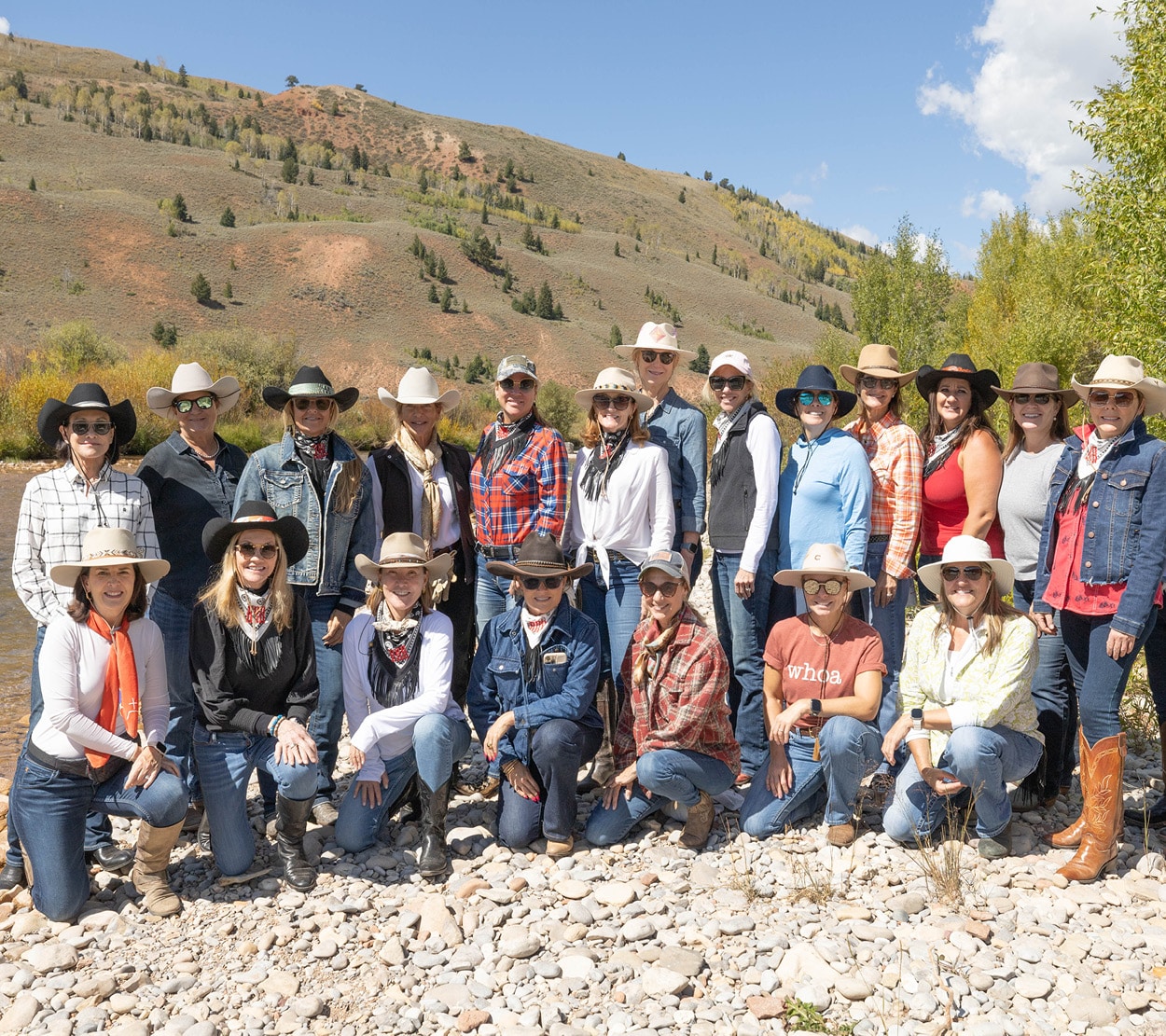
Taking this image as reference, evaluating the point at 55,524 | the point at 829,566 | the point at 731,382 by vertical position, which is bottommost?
the point at 829,566

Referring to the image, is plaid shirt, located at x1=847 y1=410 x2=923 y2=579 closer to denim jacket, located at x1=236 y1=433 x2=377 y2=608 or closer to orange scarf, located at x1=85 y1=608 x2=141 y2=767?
denim jacket, located at x1=236 y1=433 x2=377 y2=608

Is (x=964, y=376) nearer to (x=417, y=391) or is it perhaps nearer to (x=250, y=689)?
(x=417, y=391)

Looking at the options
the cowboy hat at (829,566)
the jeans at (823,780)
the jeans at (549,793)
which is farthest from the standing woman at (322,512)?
the cowboy hat at (829,566)

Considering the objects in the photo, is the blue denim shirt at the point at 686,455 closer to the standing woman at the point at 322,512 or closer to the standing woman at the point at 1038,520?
the standing woman at the point at 1038,520

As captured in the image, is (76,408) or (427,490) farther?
(427,490)

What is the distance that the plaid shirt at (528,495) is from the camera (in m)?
5.18

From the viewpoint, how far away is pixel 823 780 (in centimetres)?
469

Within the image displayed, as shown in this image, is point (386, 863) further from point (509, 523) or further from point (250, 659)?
point (509, 523)

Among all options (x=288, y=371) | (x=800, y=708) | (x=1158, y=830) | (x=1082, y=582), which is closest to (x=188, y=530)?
(x=800, y=708)

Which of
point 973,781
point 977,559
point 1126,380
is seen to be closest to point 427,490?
point 977,559

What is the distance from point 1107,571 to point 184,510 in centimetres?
463

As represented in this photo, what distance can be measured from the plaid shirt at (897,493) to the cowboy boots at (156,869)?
3.89 metres

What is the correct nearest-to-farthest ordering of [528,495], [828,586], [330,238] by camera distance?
[828,586]
[528,495]
[330,238]

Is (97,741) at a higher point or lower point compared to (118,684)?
lower
